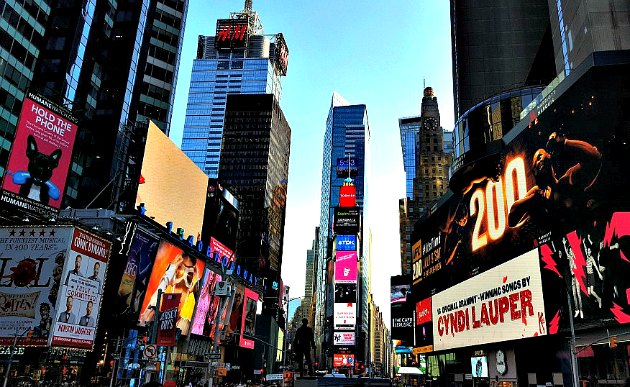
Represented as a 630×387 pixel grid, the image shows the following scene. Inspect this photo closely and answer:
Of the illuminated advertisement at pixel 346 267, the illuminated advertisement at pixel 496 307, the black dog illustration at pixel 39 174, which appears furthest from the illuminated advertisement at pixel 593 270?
the illuminated advertisement at pixel 346 267

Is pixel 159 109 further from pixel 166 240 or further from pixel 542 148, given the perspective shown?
pixel 542 148

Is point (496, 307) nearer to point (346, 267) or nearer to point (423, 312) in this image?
point (423, 312)

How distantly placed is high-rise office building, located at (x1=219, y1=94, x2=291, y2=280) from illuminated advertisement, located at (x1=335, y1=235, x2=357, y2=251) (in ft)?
137

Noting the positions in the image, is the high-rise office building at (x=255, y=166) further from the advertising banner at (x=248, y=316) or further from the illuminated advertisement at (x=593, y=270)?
the illuminated advertisement at (x=593, y=270)

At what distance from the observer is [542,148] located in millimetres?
30891

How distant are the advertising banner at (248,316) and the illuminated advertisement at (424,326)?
101ft

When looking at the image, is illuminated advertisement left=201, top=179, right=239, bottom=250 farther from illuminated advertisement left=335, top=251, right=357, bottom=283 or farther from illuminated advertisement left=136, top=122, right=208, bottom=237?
illuminated advertisement left=335, top=251, right=357, bottom=283

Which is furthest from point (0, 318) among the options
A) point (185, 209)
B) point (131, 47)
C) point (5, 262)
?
point (131, 47)

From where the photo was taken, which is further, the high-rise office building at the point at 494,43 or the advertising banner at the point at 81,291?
the high-rise office building at the point at 494,43

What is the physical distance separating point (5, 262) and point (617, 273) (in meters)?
37.6

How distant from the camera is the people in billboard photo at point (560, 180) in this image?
2636cm

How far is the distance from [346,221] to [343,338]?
3112 centimetres

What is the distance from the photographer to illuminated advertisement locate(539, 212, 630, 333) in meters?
23.6

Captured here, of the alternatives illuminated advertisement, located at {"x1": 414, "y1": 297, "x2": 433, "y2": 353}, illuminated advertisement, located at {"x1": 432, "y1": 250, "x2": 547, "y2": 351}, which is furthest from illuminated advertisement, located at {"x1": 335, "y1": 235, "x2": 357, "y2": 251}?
illuminated advertisement, located at {"x1": 432, "y1": 250, "x2": 547, "y2": 351}
